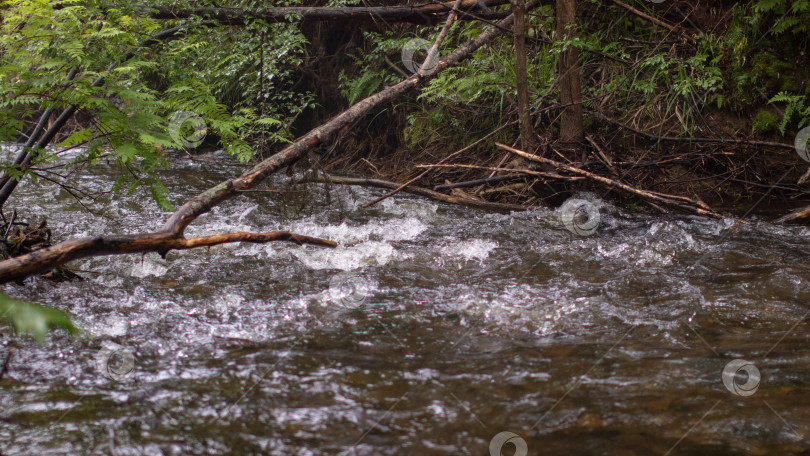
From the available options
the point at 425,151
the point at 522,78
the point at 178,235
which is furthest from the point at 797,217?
the point at 178,235

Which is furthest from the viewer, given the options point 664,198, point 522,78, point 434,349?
point 522,78

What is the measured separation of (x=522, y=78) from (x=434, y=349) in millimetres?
3993

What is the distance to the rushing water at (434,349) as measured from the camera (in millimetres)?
2117

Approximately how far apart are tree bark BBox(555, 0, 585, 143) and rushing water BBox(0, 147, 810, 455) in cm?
165

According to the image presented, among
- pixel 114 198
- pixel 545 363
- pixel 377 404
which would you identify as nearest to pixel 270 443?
pixel 377 404

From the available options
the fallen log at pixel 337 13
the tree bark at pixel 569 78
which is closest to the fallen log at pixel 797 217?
the tree bark at pixel 569 78

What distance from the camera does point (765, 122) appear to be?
235 inches

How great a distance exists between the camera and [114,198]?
6703 millimetres

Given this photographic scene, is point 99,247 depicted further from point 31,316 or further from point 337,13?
point 337,13

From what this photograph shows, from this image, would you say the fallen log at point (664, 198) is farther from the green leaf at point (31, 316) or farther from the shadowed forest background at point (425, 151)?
the green leaf at point (31, 316)

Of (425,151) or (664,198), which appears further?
(425,151)

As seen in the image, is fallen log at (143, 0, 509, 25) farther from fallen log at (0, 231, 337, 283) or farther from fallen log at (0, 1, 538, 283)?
fallen log at (0, 231, 337, 283)

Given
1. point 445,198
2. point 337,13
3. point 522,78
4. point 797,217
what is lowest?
point 445,198

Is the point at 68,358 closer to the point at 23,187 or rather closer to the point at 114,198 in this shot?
the point at 114,198
